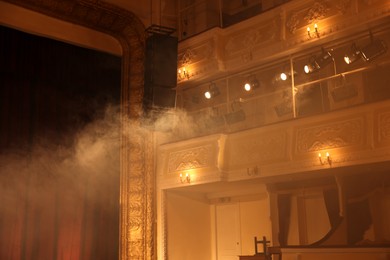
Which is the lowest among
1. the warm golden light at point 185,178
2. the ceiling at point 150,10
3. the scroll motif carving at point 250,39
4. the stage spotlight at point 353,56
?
the warm golden light at point 185,178

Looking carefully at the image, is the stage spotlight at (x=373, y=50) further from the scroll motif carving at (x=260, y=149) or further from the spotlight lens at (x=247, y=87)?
the spotlight lens at (x=247, y=87)

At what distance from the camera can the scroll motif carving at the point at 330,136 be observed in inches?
258

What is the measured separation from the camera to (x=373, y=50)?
23.7 ft

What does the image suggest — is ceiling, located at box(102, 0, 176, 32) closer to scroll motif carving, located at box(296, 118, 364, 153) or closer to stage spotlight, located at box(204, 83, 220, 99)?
stage spotlight, located at box(204, 83, 220, 99)

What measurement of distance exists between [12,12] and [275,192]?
506 centimetres

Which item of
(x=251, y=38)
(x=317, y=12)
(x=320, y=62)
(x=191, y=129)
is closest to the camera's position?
(x=317, y=12)

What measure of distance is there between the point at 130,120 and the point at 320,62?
11.5 feet

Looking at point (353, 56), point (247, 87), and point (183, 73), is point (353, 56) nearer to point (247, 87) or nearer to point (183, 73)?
point (247, 87)

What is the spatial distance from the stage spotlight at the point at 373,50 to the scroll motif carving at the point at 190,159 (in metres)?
Result: 2.66

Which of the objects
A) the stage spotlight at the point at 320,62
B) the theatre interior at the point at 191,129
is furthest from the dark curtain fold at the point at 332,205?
the stage spotlight at the point at 320,62

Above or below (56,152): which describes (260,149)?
below

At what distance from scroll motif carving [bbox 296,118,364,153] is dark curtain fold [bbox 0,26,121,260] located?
356 centimetres

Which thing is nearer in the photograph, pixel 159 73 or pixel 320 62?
pixel 320 62

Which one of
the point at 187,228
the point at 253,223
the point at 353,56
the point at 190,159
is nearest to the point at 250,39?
the point at 353,56
